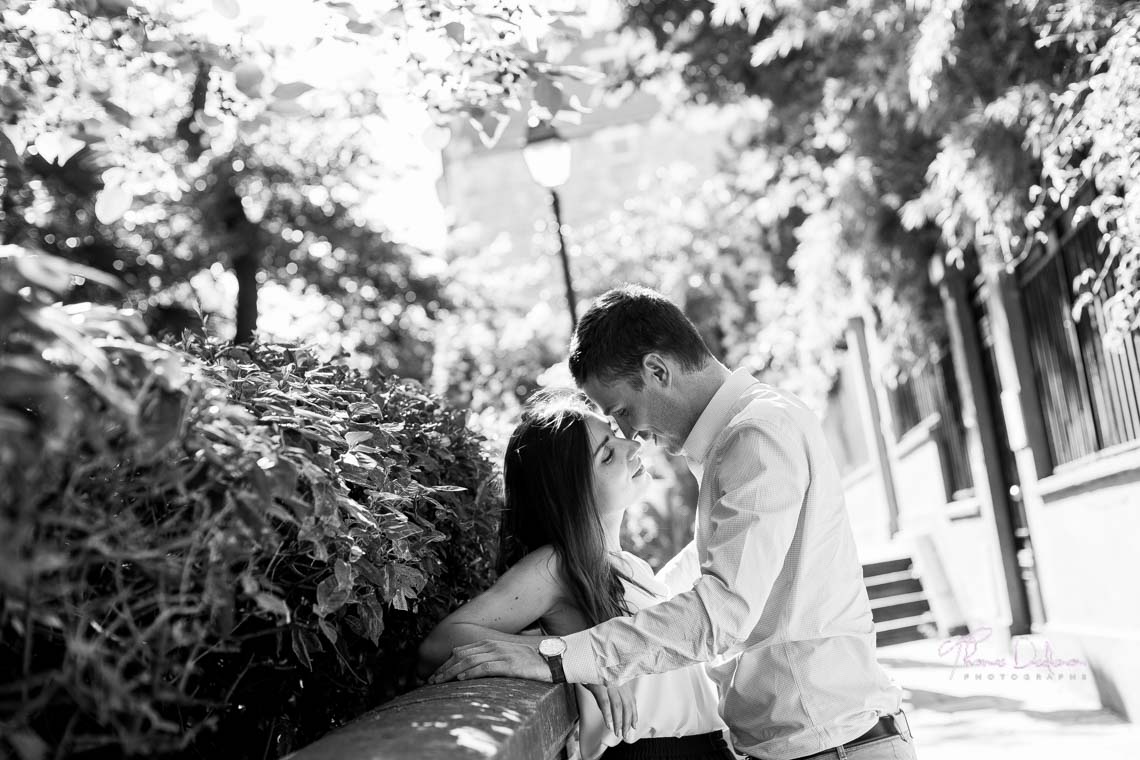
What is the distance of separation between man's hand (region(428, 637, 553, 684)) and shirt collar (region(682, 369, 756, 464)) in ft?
2.31

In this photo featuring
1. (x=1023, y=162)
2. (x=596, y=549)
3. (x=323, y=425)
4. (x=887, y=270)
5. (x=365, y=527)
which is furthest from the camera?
(x=887, y=270)

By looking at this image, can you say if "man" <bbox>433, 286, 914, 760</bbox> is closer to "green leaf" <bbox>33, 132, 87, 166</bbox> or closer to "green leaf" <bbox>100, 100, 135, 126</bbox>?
"green leaf" <bbox>100, 100, 135, 126</bbox>

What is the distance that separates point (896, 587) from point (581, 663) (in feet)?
39.2

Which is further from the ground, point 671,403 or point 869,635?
point 671,403

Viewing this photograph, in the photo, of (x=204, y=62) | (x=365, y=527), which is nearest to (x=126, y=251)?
(x=204, y=62)

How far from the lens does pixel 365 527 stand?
2.18m

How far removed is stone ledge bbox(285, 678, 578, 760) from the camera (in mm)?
1693

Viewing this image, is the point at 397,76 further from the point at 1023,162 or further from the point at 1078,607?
the point at 1078,607

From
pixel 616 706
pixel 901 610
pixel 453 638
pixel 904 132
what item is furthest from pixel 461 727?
pixel 901 610

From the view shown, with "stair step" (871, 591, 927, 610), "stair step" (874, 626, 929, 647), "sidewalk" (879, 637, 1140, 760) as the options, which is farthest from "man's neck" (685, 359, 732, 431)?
"stair step" (871, 591, 927, 610)

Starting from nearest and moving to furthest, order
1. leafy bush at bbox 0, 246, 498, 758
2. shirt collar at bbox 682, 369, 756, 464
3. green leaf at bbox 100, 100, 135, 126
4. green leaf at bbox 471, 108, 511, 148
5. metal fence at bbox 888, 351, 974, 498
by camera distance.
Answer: leafy bush at bbox 0, 246, 498, 758 → green leaf at bbox 100, 100, 135, 126 → shirt collar at bbox 682, 369, 756, 464 → green leaf at bbox 471, 108, 511, 148 → metal fence at bbox 888, 351, 974, 498

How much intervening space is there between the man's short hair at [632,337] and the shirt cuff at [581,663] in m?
0.81

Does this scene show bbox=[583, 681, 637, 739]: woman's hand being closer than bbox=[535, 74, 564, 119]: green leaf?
Yes

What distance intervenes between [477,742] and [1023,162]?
6.65 m
